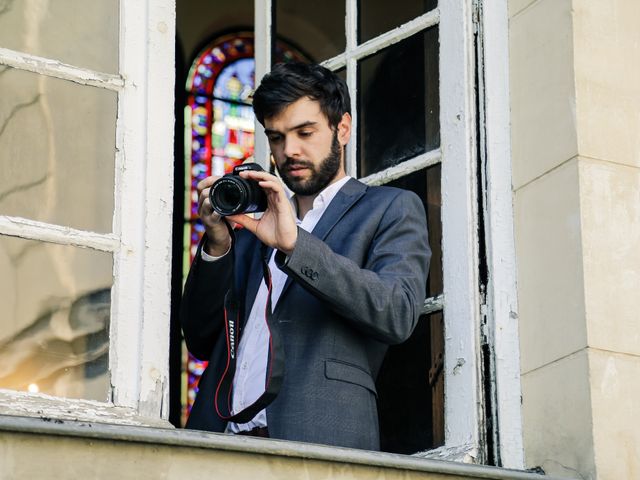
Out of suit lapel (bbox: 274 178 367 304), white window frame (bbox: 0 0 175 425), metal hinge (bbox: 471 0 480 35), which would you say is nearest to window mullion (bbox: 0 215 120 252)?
white window frame (bbox: 0 0 175 425)

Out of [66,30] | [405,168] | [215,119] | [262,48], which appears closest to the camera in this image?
[66,30]

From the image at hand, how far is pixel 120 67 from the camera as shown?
169 inches

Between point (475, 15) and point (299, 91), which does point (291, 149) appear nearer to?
point (299, 91)

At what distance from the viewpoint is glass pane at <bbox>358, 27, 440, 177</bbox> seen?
4398mm

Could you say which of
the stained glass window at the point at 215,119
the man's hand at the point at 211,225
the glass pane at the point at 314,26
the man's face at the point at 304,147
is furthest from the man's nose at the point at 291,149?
the stained glass window at the point at 215,119

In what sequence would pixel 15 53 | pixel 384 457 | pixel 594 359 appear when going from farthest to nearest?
pixel 15 53
pixel 594 359
pixel 384 457

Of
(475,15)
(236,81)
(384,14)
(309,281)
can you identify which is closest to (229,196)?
(309,281)

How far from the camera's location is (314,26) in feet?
17.3

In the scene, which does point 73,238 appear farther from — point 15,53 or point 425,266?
point 425,266

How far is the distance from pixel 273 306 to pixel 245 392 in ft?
0.61

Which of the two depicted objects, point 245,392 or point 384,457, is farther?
point 245,392

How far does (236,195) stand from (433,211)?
637mm

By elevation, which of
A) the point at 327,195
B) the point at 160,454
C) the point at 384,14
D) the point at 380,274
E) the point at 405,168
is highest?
the point at 384,14

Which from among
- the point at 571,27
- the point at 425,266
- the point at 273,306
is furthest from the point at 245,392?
the point at 571,27
